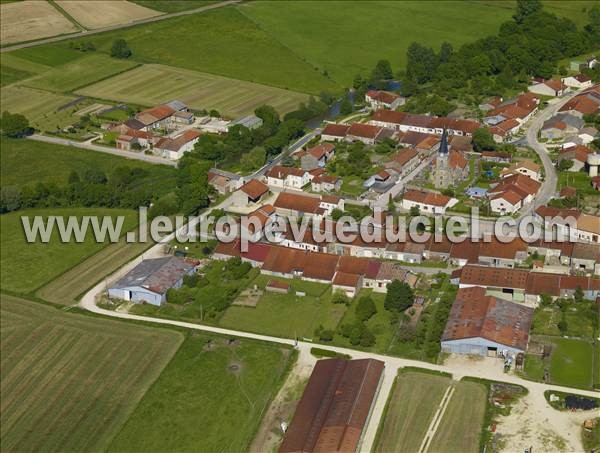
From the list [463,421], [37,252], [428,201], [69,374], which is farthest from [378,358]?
[37,252]

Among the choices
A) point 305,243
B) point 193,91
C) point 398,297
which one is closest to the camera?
point 398,297

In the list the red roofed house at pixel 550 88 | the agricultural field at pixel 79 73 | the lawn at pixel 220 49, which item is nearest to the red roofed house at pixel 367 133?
the lawn at pixel 220 49

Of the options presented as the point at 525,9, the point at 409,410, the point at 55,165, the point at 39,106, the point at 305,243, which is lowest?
the point at 39,106

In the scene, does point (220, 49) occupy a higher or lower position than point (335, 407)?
lower

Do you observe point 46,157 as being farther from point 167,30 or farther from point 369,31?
point 369,31

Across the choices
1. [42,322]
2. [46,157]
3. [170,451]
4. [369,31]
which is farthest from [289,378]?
[369,31]

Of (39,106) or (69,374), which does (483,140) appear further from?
(39,106)
